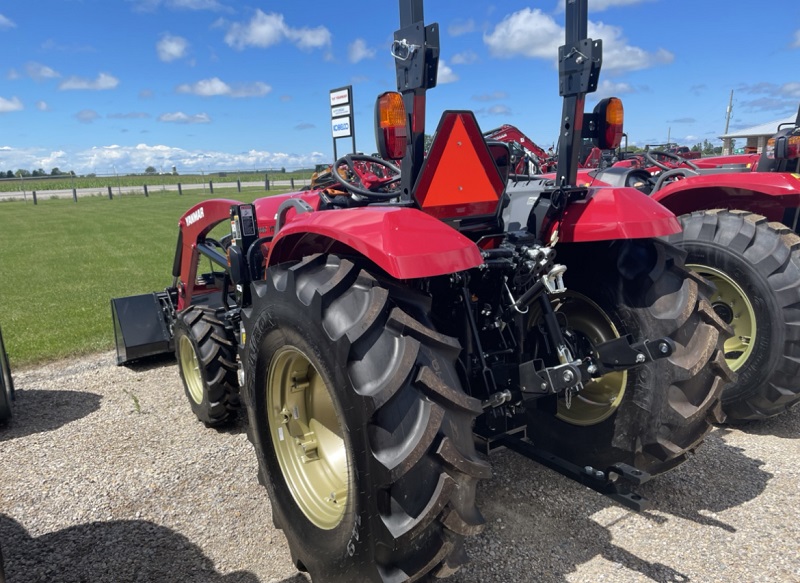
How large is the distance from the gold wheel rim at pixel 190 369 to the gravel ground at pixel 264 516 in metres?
0.32

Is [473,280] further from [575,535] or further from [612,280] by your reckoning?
[575,535]

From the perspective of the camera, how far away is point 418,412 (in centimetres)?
188

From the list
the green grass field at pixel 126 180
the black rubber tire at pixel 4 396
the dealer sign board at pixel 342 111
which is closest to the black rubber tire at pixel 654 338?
the black rubber tire at pixel 4 396

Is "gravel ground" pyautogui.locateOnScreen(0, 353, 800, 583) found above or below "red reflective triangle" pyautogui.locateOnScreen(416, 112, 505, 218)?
below

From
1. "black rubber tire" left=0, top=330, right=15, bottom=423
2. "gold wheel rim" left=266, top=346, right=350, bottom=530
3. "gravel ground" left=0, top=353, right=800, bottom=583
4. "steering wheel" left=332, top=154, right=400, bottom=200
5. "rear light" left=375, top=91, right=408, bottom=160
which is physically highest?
"rear light" left=375, top=91, right=408, bottom=160

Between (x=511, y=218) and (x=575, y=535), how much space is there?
1561 mm

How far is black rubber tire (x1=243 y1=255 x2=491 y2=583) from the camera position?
1863 millimetres

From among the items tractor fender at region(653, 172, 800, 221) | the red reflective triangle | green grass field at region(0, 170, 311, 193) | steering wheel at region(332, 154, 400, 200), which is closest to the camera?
the red reflective triangle

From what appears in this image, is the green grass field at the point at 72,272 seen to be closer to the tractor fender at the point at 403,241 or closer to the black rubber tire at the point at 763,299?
the tractor fender at the point at 403,241

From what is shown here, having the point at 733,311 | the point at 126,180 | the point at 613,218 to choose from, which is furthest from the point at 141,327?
the point at 126,180

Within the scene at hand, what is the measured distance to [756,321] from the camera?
12.7ft

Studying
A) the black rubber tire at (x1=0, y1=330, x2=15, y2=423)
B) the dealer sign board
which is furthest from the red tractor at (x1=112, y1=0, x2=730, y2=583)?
the dealer sign board

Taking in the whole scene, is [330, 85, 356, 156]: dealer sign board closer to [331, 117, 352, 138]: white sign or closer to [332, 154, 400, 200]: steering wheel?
[331, 117, 352, 138]: white sign

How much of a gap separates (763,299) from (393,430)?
3.06 metres
